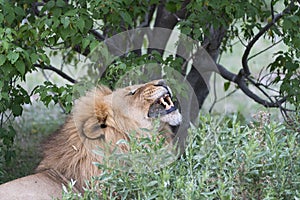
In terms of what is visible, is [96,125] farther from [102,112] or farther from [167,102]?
[167,102]

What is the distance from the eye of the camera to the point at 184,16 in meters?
5.72

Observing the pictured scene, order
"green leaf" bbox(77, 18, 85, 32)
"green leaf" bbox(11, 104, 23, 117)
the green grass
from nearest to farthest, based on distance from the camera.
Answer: "green leaf" bbox(77, 18, 85, 32), "green leaf" bbox(11, 104, 23, 117), the green grass

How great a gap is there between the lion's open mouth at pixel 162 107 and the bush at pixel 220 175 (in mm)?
588

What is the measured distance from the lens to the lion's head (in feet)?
12.5

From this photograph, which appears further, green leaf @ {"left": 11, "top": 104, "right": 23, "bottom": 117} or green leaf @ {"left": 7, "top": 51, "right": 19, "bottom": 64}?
green leaf @ {"left": 11, "top": 104, "right": 23, "bottom": 117}

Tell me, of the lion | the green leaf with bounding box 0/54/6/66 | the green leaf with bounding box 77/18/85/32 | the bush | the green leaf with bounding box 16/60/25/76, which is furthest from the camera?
the green leaf with bounding box 77/18/85/32

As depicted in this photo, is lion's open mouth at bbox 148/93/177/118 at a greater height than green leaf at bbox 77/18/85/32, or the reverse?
green leaf at bbox 77/18/85/32

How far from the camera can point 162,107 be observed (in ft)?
12.6

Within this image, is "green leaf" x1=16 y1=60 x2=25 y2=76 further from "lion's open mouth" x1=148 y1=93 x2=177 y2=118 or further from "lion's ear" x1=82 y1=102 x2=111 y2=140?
"lion's open mouth" x1=148 y1=93 x2=177 y2=118

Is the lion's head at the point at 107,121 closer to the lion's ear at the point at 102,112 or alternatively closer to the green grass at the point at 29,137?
the lion's ear at the point at 102,112

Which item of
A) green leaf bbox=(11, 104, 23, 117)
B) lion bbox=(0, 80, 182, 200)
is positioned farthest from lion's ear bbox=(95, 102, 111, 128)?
green leaf bbox=(11, 104, 23, 117)

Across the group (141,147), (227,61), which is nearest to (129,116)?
(141,147)

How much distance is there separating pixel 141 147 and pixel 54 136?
1.15m

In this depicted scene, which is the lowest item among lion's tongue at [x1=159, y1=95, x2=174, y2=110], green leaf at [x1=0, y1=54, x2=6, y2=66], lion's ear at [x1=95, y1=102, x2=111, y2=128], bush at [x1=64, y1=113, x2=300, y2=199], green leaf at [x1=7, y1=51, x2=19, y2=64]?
bush at [x1=64, y1=113, x2=300, y2=199]
